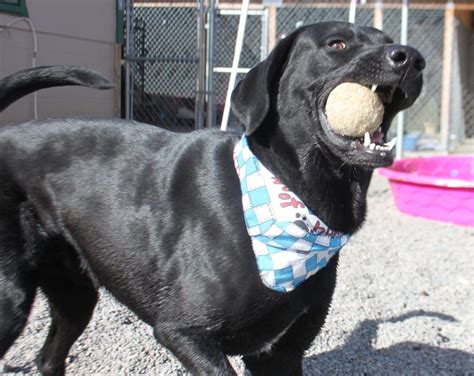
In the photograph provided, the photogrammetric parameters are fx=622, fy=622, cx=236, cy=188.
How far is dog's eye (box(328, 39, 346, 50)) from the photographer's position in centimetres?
221

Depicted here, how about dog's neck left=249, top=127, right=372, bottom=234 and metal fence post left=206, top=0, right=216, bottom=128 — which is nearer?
dog's neck left=249, top=127, right=372, bottom=234

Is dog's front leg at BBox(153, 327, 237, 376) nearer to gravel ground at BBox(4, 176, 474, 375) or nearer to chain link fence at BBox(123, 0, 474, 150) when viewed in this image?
gravel ground at BBox(4, 176, 474, 375)

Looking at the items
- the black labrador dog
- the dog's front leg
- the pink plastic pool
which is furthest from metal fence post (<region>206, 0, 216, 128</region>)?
the dog's front leg

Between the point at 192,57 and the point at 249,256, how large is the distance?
22.9 ft

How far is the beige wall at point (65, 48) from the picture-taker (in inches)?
256

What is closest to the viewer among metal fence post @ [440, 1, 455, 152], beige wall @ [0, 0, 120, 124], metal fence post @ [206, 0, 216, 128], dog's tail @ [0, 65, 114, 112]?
dog's tail @ [0, 65, 114, 112]

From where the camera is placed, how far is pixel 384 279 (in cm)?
434

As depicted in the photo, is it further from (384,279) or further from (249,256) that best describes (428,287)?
(249,256)

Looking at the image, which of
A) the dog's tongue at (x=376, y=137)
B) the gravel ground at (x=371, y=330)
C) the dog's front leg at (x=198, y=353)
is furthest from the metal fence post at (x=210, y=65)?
the dog's front leg at (x=198, y=353)

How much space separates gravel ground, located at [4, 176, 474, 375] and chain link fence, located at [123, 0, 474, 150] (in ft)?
14.8

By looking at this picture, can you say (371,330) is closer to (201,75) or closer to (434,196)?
(434,196)

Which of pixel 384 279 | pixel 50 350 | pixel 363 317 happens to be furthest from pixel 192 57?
pixel 50 350

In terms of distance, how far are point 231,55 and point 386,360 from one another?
7.51 m

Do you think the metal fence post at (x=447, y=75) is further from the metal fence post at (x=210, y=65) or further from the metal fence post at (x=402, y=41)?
the metal fence post at (x=210, y=65)
